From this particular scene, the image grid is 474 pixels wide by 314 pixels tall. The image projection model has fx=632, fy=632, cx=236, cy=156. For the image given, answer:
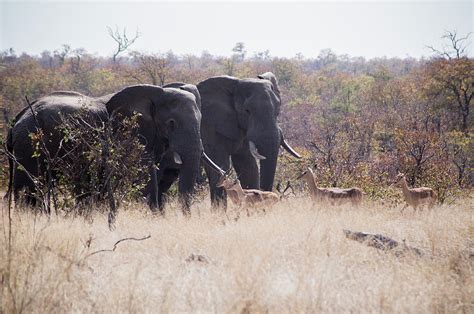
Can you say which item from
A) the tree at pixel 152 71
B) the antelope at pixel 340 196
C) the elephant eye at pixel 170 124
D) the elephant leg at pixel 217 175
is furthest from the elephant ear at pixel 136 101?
the tree at pixel 152 71

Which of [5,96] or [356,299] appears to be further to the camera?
[5,96]

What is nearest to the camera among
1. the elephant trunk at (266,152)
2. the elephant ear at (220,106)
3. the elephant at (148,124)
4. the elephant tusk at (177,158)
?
the elephant at (148,124)

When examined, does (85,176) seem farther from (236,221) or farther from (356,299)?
(356,299)

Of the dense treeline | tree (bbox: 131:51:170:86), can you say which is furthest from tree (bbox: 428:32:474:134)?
tree (bbox: 131:51:170:86)

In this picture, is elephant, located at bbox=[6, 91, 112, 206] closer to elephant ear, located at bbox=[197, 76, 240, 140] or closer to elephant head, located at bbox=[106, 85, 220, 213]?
elephant head, located at bbox=[106, 85, 220, 213]

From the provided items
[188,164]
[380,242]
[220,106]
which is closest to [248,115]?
[220,106]

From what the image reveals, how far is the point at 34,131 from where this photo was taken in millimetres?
12188

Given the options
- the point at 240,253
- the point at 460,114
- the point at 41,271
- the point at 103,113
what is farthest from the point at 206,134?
the point at 460,114

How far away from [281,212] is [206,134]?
429 cm

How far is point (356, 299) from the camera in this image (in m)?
6.65

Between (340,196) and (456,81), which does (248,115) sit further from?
(456,81)

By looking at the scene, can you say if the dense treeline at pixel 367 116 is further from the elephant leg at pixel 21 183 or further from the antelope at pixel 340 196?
Answer: the elephant leg at pixel 21 183

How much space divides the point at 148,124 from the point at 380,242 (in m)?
6.57

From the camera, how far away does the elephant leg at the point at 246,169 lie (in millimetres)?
15812
